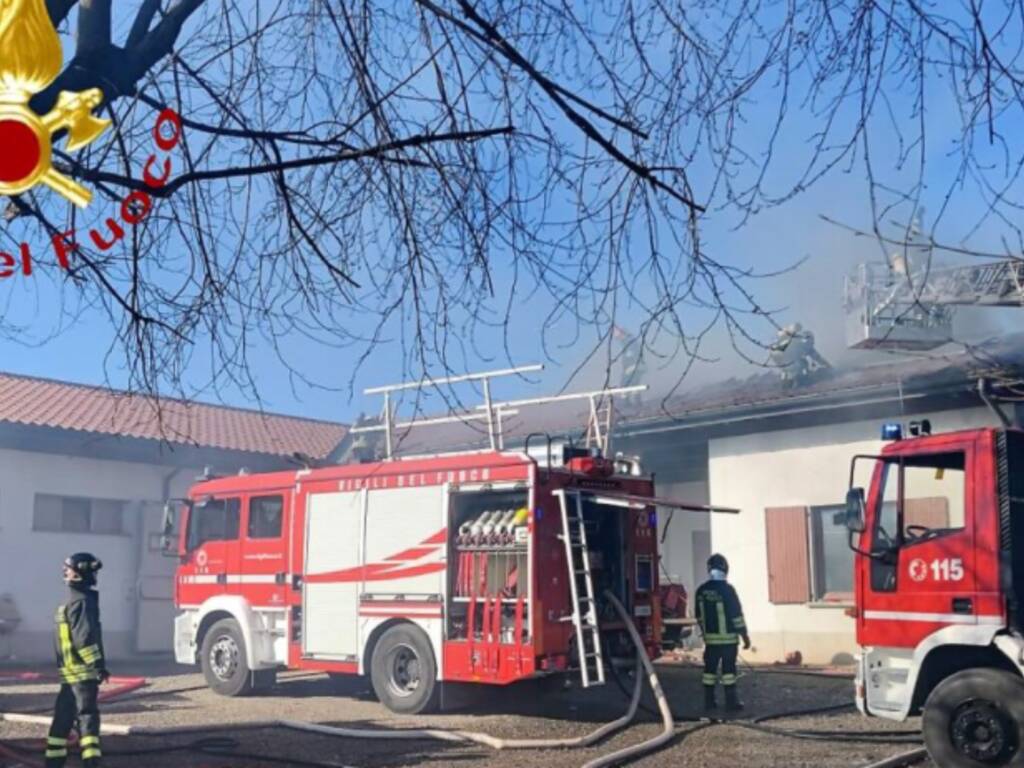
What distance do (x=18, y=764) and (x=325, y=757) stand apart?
214cm

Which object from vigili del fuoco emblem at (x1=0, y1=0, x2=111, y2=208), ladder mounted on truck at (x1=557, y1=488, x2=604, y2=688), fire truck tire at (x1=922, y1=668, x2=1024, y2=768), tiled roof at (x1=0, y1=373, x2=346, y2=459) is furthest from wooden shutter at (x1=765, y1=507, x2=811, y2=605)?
vigili del fuoco emblem at (x1=0, y1=0, x2=111, y2=208)

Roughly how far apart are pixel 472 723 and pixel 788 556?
621 centimetres

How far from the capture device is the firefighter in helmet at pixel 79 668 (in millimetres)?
7809

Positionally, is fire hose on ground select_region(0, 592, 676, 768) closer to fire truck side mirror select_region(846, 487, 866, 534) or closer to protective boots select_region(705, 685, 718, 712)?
protective boots select_region(705, 685, 718, 712)

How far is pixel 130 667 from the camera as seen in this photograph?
16.7m

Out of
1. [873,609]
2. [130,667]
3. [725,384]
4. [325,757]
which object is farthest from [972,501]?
[130,667]

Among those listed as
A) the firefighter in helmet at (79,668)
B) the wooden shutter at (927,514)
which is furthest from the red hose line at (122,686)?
the wooden shutter at (927,514)

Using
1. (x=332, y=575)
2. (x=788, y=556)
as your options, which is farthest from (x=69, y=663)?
(x=788, y=556)

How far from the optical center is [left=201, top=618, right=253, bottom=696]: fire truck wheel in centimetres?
1291

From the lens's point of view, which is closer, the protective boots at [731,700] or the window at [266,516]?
the protective boots at [731,700]

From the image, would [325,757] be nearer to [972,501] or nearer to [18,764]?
[18,764]

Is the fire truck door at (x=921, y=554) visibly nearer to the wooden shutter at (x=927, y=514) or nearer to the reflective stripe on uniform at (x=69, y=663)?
the wooden shutter at (x=927, y=514)

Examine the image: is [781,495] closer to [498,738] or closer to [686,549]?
[686,549]

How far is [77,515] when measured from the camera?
1816cm
